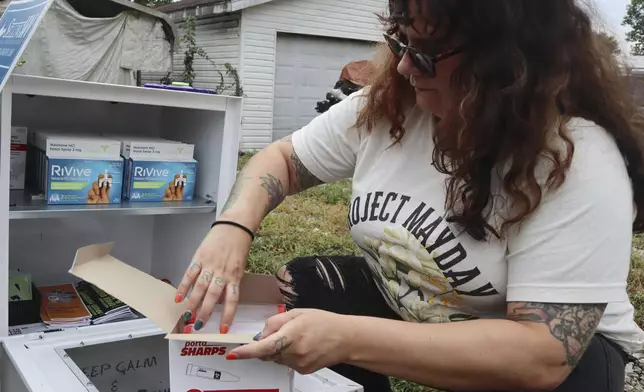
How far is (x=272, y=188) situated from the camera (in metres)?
1.53

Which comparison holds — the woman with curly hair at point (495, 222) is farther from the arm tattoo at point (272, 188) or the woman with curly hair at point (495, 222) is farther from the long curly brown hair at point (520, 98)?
the arm tattoo at point (272, 188)

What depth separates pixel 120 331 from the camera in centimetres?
166

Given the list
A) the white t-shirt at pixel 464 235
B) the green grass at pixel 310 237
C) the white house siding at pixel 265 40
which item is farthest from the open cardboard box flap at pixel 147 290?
the white house siding at pixel 265 40

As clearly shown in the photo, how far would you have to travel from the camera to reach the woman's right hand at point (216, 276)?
3.93 feet

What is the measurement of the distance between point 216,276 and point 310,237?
2.61m

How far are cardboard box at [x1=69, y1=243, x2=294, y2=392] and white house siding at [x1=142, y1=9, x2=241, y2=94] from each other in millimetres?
7258

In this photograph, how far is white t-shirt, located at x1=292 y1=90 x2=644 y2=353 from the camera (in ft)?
3.44

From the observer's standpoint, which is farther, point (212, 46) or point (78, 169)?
point (212, 46)

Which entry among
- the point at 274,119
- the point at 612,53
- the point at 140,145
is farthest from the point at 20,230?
the point at 274,119

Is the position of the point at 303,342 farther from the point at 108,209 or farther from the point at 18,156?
the point at 18,156

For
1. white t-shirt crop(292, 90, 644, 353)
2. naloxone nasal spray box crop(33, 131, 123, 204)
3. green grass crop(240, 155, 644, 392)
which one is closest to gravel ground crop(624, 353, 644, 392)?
green grass crop(240, 155, 644, 392)

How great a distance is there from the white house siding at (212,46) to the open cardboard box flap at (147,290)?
23.6ft

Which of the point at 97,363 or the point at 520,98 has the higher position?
the point at 520,98

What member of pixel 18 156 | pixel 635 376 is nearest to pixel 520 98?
pixel 18 156
